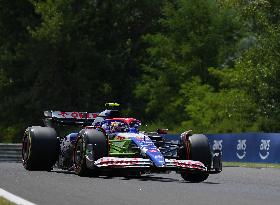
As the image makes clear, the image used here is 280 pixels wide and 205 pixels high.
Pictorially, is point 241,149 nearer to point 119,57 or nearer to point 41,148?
point 41,148

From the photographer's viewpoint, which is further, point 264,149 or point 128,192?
point 264,149

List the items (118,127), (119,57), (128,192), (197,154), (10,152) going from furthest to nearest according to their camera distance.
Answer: (119,57)
(10,152)
(118,127)
(197,154)
(128,192)

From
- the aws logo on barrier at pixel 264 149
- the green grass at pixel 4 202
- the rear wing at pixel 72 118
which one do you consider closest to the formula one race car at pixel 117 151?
the rear wing at pixel 72 118

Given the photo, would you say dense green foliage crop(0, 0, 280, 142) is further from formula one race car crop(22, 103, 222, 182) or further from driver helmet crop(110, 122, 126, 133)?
driver helmet crop(110, 122, 126, 133)

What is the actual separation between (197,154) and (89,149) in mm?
2298

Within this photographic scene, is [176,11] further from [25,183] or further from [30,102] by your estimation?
[25,183]

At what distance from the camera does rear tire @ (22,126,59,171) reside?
20.5 metres

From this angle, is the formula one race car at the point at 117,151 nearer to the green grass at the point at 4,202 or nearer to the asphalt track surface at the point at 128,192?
the asphalt track surface at the point at 128,192

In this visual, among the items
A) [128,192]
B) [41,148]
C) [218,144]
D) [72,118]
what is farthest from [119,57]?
[128,192]

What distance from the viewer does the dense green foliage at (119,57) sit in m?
60.0

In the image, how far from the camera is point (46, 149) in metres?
20.7

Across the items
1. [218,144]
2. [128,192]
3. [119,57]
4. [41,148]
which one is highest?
[128,192]

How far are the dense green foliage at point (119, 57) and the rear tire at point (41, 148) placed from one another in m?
34.1

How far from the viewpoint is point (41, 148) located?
20609 mm
